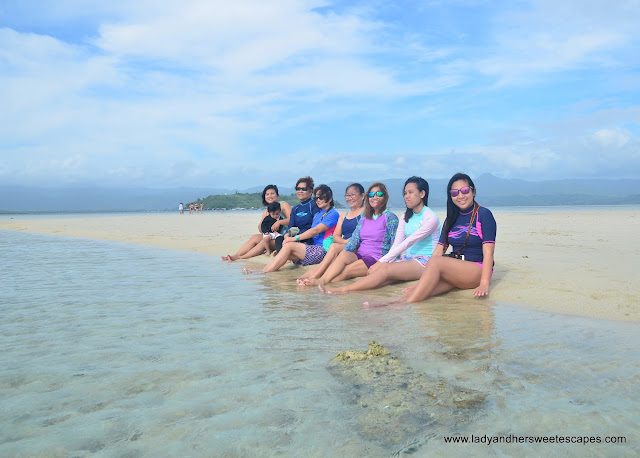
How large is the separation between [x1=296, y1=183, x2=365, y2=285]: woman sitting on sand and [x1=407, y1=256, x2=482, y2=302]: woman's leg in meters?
2.25

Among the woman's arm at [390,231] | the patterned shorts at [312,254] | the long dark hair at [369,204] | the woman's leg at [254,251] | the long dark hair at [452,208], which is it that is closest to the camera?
the long dark hair at [452,208]

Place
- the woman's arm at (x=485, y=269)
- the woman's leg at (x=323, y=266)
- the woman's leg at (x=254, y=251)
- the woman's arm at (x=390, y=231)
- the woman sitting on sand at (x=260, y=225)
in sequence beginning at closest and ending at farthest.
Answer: the woman's arm at (x=485, y=269), the woman's arm at (x=390, y=231), the woman's leg at (x=323, y=266), the woman sitting on sand at (x=260, y=225), the woman's leg at (x=254, y=251)

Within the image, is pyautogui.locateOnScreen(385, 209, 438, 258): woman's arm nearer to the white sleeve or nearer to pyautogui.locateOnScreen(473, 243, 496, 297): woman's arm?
the white sleeve

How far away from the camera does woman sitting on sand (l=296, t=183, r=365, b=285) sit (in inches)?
311

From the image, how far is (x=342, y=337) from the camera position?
4234mm

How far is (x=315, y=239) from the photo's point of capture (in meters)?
9.63

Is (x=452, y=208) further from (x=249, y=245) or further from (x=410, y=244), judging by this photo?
(x=249, y=245)

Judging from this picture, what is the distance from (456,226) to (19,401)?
509cm

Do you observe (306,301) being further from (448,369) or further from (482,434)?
(482,434)

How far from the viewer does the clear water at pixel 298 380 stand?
7.67 feet

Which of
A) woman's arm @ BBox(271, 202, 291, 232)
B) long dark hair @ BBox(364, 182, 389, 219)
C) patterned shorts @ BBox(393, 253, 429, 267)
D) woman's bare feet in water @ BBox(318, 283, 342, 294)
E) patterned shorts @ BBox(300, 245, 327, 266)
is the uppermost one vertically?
long dark hair @ BBox(364, 182, 389, 219)

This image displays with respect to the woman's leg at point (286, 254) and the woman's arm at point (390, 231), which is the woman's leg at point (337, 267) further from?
the woman's leg at point (286, 254)

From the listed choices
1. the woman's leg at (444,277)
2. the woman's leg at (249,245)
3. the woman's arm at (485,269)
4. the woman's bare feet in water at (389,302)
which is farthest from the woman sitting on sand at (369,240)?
the woman's leg at (249,245)

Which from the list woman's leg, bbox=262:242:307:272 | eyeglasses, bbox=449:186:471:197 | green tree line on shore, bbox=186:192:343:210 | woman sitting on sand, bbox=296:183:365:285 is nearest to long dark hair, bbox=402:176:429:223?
eyeglasses, bbox=449:186:471:197
